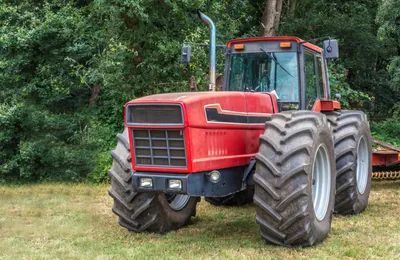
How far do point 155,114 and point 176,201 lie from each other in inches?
68.4

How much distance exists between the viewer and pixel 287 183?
5184 millimetres

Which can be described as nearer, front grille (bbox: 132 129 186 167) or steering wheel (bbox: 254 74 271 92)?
front grille (bbox: 132 129 186 167)

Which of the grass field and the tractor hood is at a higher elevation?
the tractor hood

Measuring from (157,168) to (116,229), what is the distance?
61.0 inches

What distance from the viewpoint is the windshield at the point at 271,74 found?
6.52 m

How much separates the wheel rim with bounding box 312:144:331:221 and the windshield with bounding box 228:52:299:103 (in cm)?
85

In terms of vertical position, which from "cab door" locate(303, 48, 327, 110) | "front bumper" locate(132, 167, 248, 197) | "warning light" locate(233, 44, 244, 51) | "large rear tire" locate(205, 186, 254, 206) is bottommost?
"large rear tire" locate(205, 186, 254, 206)

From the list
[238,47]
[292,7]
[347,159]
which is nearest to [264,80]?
[238,47]

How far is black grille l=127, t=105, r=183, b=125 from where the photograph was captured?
16.9ft

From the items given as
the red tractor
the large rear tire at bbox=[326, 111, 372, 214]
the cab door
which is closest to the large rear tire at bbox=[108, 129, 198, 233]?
the red tractor

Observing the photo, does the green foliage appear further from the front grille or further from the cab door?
the front grille

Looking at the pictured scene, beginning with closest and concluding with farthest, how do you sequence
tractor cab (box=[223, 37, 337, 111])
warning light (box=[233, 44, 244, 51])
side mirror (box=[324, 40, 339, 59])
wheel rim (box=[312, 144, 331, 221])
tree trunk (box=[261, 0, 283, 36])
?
wheel rim (box=[312, 144, 331, 221]) → tractor cab (box=[223, 37, 337, 111]) → warning light (box=[233, 44, 244, 51]) → side mirror (box=[324, 40, 339, 59]) → tree trunk (box=[261, 0, 283, 36])

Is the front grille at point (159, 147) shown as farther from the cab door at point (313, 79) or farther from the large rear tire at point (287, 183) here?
the cab door at point (313, 79)

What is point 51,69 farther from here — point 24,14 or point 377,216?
point 377,216
